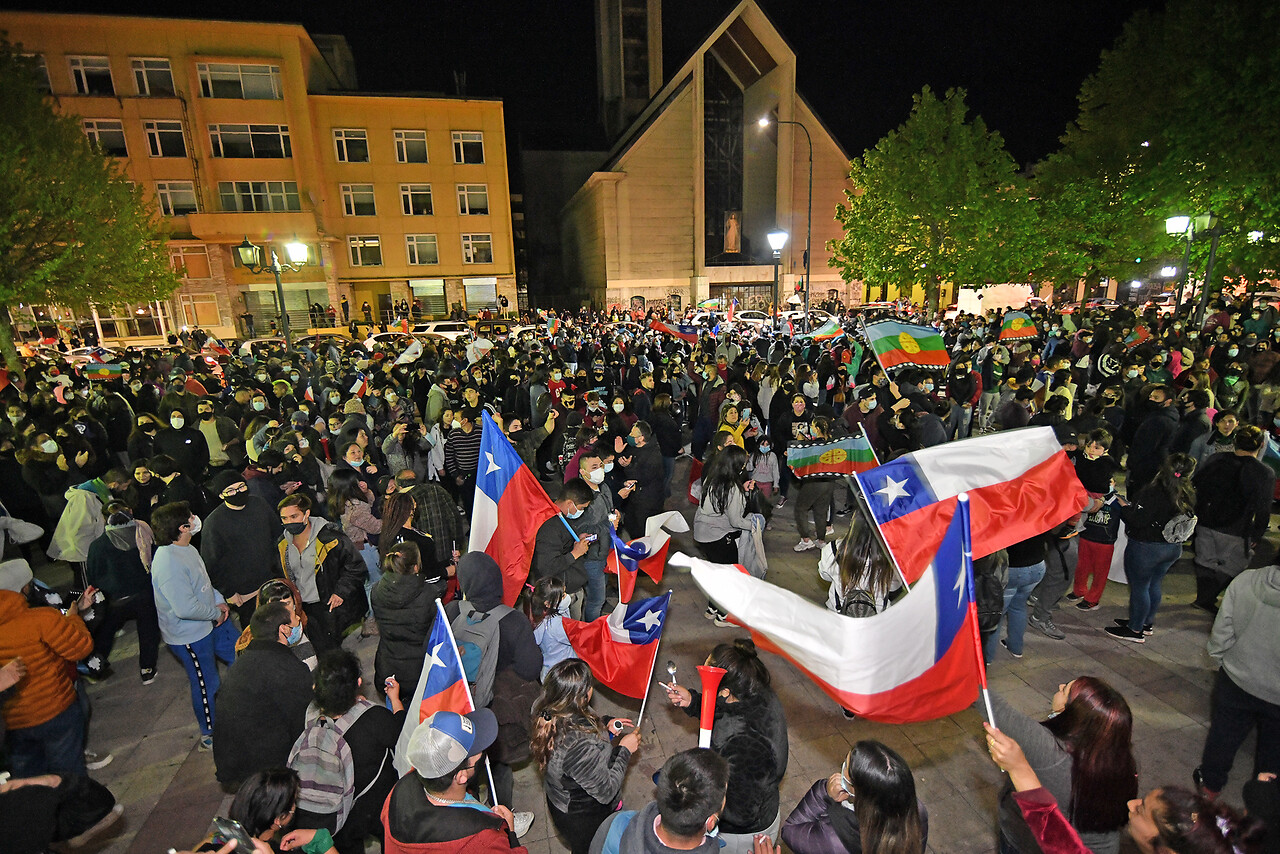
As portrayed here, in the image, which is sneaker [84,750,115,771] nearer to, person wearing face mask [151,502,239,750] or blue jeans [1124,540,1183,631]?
person wearing face mask [151,502,239,750]

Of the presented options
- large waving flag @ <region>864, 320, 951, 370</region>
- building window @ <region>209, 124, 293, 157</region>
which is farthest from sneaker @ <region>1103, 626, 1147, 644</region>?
building window @ <region>209, 124, 293, 157</region>

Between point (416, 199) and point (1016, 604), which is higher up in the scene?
point (416, 199)

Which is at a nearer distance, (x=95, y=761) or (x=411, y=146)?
(x=95, y=761)

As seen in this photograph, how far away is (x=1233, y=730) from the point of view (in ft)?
12.6

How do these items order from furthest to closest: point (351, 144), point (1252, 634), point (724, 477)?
point (351, 144) → point (724, 477) → point (1252, 634)

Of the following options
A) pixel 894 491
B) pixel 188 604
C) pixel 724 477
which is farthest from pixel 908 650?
pixel 188 604

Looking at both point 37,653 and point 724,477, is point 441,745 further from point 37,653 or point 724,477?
point 724,477

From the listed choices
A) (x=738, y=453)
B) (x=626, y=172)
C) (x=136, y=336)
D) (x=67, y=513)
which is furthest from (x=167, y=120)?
(x=738, y=453)

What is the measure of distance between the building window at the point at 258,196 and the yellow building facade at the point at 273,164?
6 cm

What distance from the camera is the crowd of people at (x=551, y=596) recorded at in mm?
2584

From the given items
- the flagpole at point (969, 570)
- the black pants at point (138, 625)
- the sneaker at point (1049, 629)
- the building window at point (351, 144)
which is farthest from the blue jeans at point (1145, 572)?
the building window at point (351, 144)

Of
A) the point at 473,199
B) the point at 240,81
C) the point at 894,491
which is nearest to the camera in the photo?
the point at 894,491

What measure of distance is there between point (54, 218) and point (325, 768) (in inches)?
907

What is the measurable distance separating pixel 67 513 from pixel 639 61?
57.5 meters
